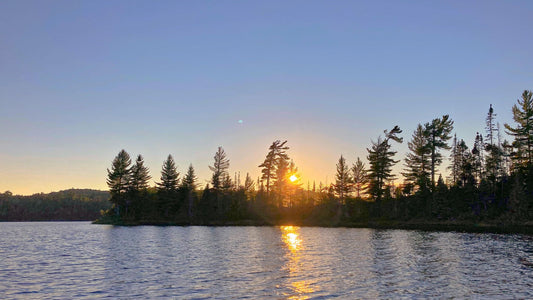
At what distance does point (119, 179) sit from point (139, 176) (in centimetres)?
615

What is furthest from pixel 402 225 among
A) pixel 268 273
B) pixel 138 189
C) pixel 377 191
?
pixel 138 189

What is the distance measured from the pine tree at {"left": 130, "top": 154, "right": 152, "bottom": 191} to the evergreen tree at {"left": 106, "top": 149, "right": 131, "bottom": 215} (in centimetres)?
152

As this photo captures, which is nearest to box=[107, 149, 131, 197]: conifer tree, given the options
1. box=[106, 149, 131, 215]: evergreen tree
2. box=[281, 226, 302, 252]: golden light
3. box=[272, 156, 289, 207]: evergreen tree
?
box=[106, 149, 131, 215]: evergreen tree

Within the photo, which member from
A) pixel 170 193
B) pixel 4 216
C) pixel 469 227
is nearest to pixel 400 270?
pixel 469 227

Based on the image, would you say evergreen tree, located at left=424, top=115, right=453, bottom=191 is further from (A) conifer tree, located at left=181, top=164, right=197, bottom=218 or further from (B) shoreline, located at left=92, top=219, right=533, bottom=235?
(A) conifer tree, located at left=181, top=164, right=197, bottom=218

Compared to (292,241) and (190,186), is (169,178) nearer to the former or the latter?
(190,186)

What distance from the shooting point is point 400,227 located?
82.8 m

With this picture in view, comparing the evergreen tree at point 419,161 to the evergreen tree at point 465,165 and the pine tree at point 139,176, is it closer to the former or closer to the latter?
the evergreen tree at point 465,165

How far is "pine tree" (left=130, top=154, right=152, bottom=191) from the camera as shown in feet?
393

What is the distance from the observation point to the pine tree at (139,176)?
393 feet

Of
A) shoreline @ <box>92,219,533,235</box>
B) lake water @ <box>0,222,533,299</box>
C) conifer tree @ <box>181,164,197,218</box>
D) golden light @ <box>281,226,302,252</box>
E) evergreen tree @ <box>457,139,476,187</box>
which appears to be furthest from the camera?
conifer tree @ <box>181,164,197,218</box>

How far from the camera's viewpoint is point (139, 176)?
396 ft

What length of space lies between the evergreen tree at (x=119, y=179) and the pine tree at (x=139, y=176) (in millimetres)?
1522

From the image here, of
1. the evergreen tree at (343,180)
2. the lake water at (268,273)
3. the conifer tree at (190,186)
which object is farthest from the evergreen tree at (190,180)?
the lake water at (268,273)
